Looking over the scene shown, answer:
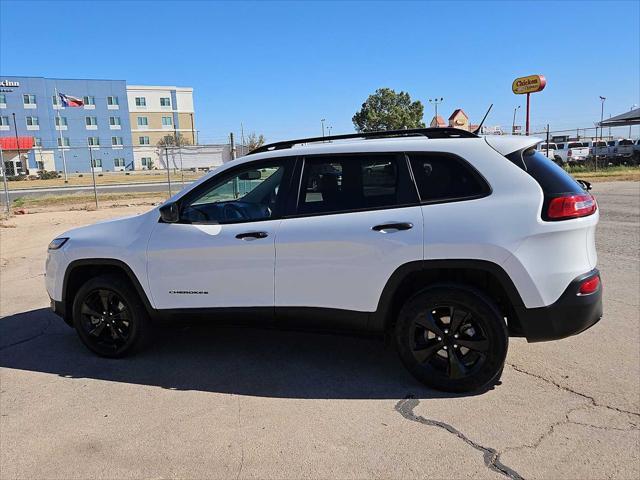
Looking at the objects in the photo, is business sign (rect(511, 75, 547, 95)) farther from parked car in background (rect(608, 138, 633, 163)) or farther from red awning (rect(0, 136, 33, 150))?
red awning (rect(0, 136, 33, 150))

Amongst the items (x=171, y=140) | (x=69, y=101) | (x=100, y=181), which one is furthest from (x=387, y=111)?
(x=69, y=101)

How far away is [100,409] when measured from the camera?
364 centimetres

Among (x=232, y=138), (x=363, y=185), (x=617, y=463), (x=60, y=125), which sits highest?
(x=60, y=125)

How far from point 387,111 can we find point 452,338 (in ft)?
236

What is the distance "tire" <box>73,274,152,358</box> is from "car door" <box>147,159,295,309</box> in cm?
30

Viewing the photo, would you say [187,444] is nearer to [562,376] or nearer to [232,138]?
[562,376]

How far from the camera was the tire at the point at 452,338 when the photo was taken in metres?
3.53

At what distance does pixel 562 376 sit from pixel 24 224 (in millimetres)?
15205

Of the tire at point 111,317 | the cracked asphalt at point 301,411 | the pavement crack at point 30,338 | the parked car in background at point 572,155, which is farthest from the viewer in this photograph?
the parked car in background at point 572,155

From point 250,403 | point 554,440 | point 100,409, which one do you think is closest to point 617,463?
point 554,440

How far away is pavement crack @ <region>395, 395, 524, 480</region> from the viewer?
2.81m

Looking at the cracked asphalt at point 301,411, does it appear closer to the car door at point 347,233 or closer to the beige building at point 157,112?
the car door at point 347,233

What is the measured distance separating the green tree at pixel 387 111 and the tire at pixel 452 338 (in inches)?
2675

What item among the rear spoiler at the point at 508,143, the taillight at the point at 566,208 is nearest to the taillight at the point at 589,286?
the taillight at the point at 566,208
